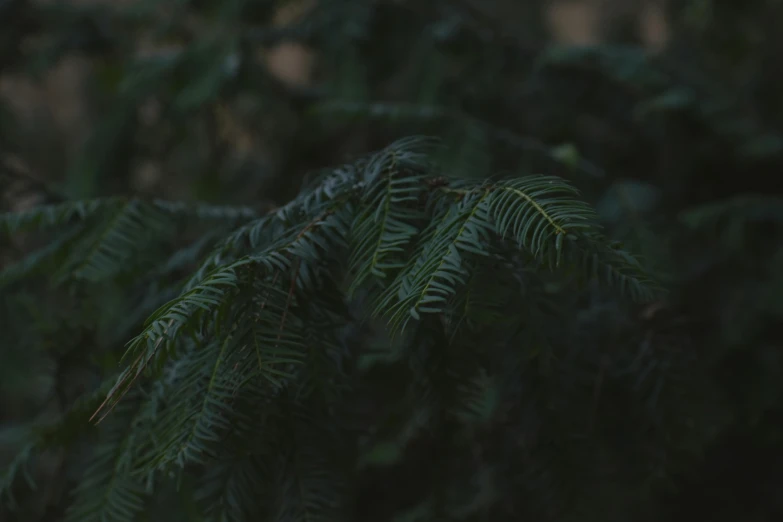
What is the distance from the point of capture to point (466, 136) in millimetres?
1037

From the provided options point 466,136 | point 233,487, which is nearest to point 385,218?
point 233,487

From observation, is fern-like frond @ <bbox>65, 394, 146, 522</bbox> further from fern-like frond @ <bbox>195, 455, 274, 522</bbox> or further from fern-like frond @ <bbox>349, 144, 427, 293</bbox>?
fern-like frond @ <bbox>349, 144, 427, 293</bbox>

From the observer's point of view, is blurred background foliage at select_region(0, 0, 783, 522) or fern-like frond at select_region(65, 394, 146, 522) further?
blurred background foliage at select_region(0, 0, 783, 522)

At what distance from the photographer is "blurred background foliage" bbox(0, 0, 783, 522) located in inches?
36.5

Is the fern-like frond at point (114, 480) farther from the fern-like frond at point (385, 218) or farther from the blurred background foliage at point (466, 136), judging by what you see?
the fern-like frond at point (385, 218)

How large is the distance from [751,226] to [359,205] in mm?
804

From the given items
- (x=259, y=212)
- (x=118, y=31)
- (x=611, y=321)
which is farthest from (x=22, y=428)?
(x=118, y=31)

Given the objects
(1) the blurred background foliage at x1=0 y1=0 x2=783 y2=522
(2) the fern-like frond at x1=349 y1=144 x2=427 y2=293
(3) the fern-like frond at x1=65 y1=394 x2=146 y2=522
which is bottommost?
(3) the fern-like frond at x1=65 y1=394 x2=146 y2=522

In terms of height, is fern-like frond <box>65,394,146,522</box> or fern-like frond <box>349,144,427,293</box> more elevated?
fern-like frond <box>349,144,427,293</box>

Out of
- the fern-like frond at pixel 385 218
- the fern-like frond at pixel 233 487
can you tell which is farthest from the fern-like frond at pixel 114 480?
the fern-like frond at pixel 385 218

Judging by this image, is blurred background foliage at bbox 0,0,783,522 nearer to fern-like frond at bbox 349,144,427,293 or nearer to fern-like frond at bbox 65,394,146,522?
fern-like frond at bbox 65,394,146,522

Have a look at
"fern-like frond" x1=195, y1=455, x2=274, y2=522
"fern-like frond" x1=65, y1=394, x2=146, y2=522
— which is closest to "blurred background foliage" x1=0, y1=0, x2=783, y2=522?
"fern-like frond" x1=65, y1=394, x2=146, y2=522

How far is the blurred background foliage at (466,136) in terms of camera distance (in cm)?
93

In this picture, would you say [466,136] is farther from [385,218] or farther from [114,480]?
[114,480]
